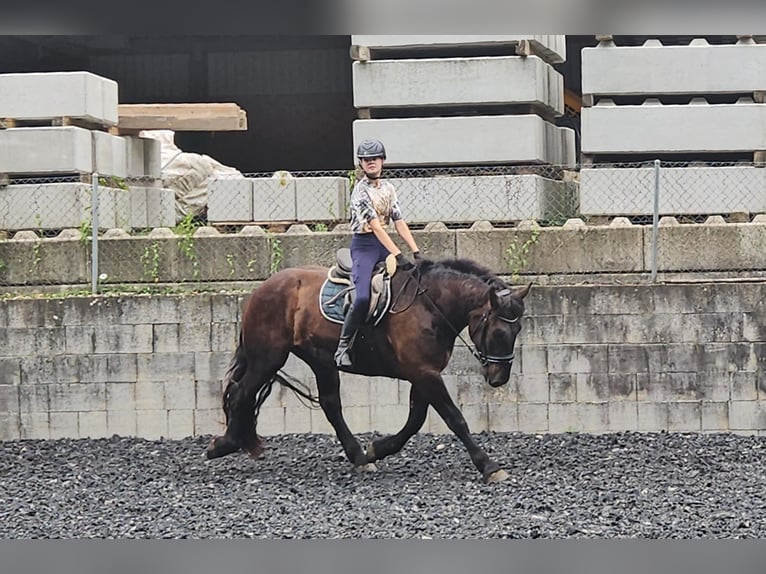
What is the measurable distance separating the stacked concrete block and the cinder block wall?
182 cm

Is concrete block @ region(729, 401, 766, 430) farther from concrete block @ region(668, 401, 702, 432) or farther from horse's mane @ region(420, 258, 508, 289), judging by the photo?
horse's mane @ region(420, 258, 508, 289)

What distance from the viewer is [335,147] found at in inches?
884

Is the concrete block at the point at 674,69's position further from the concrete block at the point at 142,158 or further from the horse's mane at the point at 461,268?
the concrete block at the point at 142,158

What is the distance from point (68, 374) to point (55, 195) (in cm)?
191

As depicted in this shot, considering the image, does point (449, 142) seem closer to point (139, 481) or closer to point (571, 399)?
point (571, 399)

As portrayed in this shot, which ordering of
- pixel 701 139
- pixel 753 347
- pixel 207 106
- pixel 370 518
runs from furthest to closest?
pixel 207 106 < pixel 701 139 < pixel 753 347 < pixel 370 518

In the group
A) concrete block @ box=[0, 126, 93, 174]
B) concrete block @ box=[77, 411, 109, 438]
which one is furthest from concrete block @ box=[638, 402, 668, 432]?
concrete block @ box=[0, 126, 93, 174]

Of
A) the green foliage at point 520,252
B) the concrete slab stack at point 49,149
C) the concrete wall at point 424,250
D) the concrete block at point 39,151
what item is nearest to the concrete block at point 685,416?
the concrete wall at point 424,250

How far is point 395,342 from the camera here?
10.8 meters

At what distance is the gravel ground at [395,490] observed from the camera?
898 centimetres

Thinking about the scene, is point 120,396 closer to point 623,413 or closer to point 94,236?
point 94,236

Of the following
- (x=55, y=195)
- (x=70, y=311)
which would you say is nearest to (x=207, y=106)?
(x=55, y=195)

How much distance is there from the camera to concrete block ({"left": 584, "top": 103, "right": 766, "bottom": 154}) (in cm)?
1342

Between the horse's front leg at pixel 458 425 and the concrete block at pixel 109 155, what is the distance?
16.7ft
